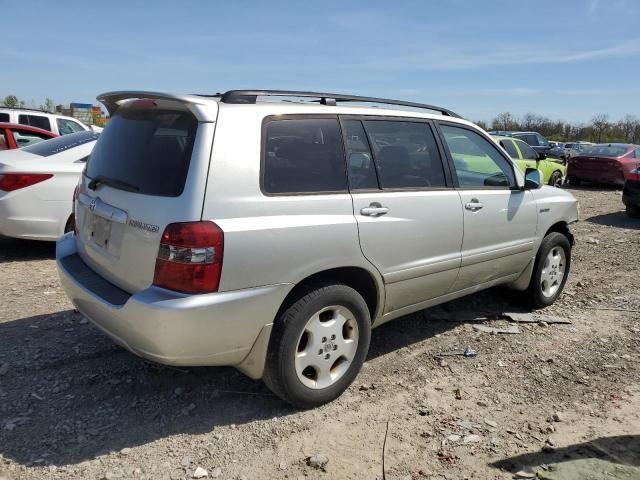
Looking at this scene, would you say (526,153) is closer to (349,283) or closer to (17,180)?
(17,180)

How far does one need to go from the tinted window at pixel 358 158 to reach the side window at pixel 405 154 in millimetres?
57

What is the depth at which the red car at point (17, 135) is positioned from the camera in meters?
8.12

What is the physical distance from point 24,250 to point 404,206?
519 centimetres

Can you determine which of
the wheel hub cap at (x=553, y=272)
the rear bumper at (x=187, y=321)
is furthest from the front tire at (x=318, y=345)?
the wheel hub cap at (x=553, y=272)

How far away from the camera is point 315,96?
350 cm

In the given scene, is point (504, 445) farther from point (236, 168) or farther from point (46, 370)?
point (46, 370)

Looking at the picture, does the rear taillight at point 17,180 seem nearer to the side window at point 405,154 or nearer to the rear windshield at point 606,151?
the side window at point 405,154

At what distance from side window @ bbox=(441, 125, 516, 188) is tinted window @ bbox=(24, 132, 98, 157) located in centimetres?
452

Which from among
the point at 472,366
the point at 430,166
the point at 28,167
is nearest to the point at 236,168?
the point at 430,166

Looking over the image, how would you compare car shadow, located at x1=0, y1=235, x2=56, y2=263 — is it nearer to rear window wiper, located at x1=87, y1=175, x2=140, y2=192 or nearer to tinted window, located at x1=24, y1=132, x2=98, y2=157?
tinted window, located at x1=24, y1=132, x2=98, y2=157

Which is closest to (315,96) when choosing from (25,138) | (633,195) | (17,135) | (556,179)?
(17,135)

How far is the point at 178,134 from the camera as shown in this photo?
9.61 feet

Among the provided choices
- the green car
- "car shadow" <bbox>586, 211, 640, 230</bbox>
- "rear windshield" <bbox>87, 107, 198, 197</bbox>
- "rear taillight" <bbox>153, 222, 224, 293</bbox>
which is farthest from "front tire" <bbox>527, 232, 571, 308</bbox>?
the green car

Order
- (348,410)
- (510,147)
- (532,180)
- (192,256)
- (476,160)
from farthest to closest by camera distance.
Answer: (510,147), (532,180), (476,160), (348,410), (192,256)
